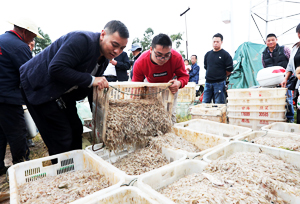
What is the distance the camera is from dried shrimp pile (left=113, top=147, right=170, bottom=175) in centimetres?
171

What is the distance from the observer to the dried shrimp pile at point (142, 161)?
1.71 metres

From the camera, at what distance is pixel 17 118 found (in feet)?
8.10

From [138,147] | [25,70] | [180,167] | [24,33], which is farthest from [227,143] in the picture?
[24,33]

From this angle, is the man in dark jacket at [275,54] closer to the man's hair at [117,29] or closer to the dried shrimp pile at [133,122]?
the dried shrimp pile at [133,122]

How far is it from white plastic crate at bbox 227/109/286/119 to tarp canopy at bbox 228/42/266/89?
449 cm

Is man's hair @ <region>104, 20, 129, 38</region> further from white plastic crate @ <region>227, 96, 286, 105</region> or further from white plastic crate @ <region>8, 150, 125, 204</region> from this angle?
white plastic crate @ <region>227, 96, 286, 105</region>

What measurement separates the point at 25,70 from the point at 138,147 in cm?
144

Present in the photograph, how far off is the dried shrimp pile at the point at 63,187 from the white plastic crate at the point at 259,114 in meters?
2.67

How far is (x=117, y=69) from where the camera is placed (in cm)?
455

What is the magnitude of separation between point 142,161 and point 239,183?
917 mm

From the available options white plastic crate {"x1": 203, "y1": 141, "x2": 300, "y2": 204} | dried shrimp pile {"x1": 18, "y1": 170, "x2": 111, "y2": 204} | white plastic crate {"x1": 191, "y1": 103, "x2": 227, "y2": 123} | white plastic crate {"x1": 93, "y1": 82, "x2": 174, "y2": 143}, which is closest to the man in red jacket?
white plastic crate {"x1": 93, "y1": 82, "x2": 174, "y2": 143}

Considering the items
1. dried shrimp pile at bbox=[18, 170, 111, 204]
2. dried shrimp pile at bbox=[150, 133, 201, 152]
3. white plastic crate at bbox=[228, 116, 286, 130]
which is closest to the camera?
dried shrimp pile at bbox=[18, 170, 111, 204]

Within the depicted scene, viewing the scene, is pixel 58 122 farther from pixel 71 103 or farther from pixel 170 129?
pixel 170 129

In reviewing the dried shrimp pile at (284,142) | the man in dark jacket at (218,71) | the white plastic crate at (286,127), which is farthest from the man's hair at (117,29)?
the man in dark jacket at (218,71)
